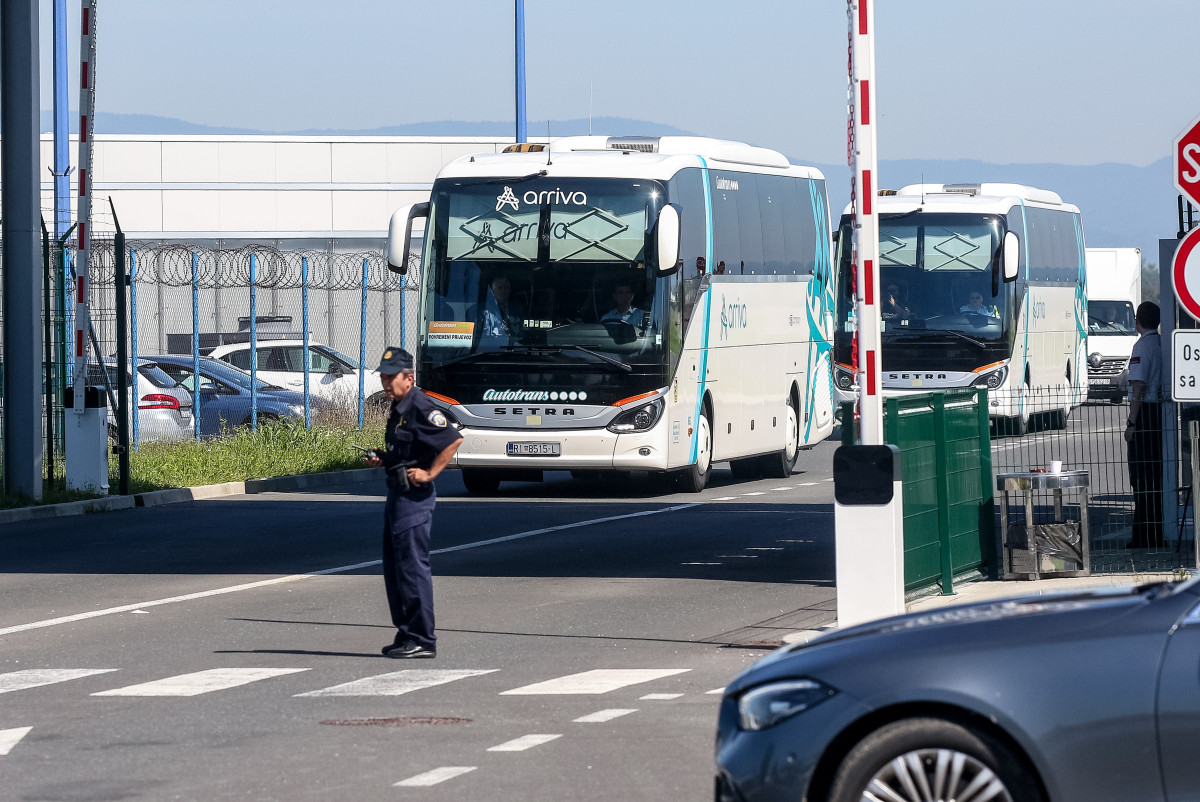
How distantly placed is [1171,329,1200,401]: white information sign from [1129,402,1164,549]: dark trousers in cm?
260

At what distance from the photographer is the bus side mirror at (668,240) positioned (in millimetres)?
21656

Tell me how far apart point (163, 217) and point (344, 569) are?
4449 cm

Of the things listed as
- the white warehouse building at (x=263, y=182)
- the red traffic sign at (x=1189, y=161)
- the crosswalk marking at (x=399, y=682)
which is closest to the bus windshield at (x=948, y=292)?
the red traffic sign at (x=1189, y=161)

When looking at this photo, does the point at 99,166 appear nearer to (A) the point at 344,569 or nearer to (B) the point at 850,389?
(B) the point at 850,389

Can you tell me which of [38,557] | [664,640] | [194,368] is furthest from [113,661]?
[194,368]

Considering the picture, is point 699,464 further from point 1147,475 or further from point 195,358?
point 1147,475

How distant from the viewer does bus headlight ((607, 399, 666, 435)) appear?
21.9 metres

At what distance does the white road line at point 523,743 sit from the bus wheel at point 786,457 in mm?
17834

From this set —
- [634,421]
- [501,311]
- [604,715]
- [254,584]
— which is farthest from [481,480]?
[604,715]

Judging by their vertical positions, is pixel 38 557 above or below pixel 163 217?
below

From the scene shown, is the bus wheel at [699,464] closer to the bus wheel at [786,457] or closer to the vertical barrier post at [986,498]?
the bus wheel at [786,457]

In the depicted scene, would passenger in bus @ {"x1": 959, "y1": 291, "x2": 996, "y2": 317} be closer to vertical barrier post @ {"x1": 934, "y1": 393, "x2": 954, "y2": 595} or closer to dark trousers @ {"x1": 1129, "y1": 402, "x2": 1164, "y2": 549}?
dark trousers @ {"x1": 1129, "y1": 402, "x2": 1164, "y2": 549}

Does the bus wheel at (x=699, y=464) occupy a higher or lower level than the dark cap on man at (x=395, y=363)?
lower

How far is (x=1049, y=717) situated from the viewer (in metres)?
5.55
